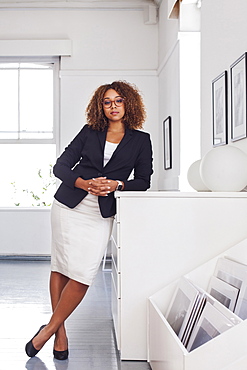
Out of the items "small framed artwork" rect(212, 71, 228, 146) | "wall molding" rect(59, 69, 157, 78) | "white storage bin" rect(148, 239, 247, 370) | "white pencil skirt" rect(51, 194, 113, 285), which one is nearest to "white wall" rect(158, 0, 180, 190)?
"wall molding" rect(59, 69, 157, 78)

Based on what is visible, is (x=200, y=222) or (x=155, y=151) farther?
(x=155, y=151)

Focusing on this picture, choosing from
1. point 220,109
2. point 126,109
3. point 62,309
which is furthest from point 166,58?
point 62,309

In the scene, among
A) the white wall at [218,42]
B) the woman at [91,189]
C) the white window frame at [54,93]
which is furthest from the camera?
the white window frame at [54,93]

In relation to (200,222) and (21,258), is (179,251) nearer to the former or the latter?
(200,222)

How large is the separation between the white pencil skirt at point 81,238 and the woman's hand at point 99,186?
0.11 meters

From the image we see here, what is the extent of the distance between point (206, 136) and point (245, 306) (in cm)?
240

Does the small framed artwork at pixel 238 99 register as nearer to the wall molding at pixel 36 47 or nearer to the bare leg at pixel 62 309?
the bare leg at pixel 62 309

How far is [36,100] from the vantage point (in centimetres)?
766

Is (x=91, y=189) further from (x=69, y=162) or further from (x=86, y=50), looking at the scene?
(x=86, y=50)

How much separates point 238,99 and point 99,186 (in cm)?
112

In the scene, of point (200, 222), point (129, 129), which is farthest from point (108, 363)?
point (129, 129)

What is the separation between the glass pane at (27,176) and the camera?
767 centimetres

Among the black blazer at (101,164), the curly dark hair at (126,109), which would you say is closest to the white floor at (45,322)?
the black blazer at (101,164)

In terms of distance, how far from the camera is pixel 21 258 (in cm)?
745
